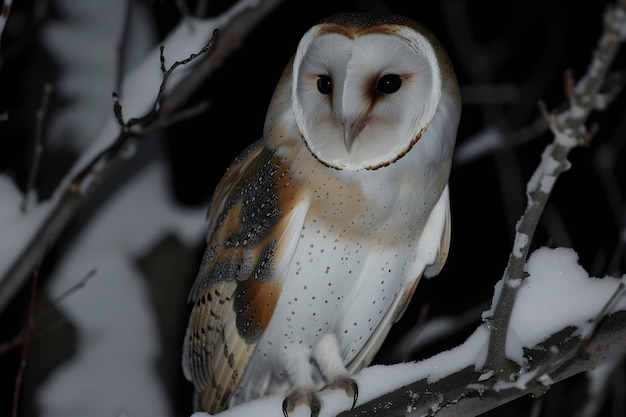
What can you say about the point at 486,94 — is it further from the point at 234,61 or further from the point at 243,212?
the point at 243,212

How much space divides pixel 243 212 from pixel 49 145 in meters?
1.55

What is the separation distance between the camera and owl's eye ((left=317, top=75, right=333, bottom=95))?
1964 mm

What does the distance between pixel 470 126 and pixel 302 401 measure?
381 cm

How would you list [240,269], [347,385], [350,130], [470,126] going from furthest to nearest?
1. [470,126]
2. [240,269]
3. [347,385]
4. [350,130]

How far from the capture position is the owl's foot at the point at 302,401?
203cm

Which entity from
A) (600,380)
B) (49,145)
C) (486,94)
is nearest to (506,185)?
(486,94)

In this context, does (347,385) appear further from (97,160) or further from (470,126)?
(470,126)

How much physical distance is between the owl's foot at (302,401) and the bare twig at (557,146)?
50cm

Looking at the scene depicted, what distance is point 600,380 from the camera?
312cm

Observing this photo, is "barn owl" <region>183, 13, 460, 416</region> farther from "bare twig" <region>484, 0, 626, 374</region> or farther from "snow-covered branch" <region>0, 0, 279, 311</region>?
"bare twig" <region>484, 0, 626, 374</region>

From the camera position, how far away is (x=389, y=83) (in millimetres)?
1956

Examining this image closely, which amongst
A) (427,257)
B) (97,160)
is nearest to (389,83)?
(427,257)

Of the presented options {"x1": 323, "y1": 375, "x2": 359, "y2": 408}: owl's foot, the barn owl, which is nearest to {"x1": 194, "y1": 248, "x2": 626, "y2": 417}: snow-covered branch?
→ {"x1": 323, "y1": 375, "x2": 359, "y2": 408}: owl's foot

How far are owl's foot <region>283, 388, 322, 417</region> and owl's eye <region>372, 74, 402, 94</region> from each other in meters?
0.72
